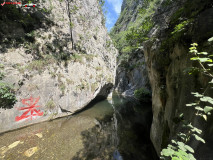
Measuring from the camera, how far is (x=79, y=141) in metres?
5.38

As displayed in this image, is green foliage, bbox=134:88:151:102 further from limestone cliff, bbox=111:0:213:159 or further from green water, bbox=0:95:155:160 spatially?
limestone cliff, bbox=111:0:213:159

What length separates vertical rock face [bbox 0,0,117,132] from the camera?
7.04m

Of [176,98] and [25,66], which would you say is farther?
[25,66]

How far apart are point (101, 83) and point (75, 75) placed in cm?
349

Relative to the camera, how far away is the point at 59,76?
352 inches

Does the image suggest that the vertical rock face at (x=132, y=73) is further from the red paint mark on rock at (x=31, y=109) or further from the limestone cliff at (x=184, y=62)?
the red paint mark on rock at (x=31, y=109)

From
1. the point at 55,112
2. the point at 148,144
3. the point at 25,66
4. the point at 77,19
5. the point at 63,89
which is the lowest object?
the point at 148,144

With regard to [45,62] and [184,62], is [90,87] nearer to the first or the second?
[45,62]

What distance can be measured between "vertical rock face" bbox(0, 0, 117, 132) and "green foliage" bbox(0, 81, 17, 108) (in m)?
0.05

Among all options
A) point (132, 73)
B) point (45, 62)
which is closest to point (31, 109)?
point (45, 62)

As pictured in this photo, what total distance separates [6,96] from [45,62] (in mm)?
3746

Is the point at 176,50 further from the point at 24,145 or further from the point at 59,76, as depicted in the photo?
the point at 59,76

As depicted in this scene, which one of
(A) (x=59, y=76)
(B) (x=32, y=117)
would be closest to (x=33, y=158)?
(B) (x=32, y=117)

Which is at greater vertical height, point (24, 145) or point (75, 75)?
point (75, 75)
